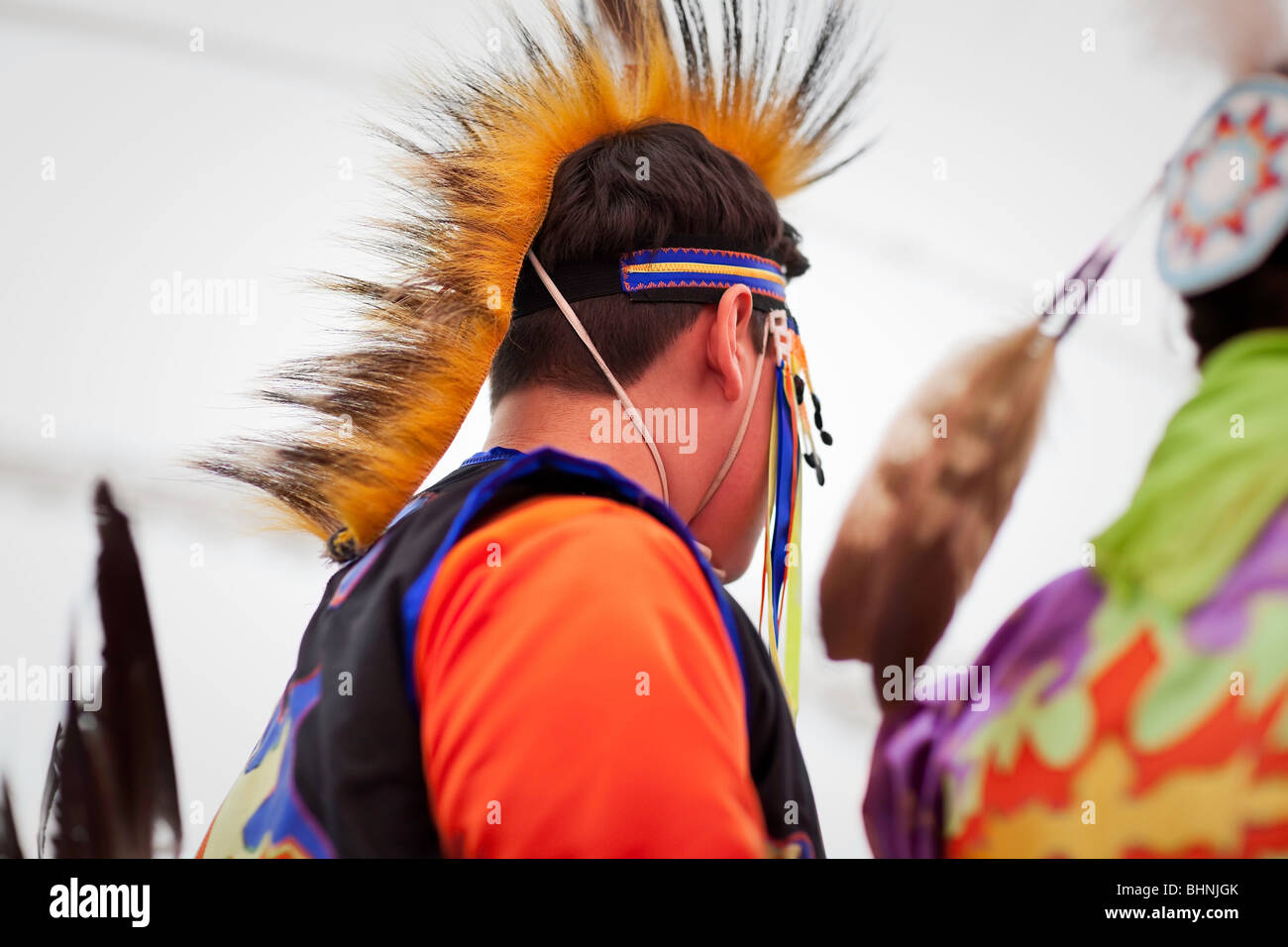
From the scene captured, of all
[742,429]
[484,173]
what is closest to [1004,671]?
[742,429]

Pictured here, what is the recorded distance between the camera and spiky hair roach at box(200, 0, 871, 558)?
1.04 meters

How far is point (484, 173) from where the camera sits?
1033mm

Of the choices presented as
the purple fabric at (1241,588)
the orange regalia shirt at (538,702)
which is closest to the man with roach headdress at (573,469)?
the orange regalia shirt at (538,702)

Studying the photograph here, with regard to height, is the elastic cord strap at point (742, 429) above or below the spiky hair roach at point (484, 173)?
below

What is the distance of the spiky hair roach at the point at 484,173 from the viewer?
1.04 metres

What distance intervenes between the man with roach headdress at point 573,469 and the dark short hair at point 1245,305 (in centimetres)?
44

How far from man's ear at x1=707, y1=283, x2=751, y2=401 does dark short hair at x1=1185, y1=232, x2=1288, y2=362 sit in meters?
0.52

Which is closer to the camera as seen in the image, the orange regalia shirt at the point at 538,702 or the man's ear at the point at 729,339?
the orange regalia shirt at the point at 538,702

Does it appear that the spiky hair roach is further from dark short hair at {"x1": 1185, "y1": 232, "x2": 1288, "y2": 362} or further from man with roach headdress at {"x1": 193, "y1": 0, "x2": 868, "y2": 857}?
dark short hair at {"x1": 1185, "y1": 232, "x2": 1288, "y2": 362}

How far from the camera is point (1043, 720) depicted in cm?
103

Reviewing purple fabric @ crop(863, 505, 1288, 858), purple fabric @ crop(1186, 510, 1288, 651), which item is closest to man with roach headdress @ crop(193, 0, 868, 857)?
purple fabric @ crop(863, 505, 1288, 858)

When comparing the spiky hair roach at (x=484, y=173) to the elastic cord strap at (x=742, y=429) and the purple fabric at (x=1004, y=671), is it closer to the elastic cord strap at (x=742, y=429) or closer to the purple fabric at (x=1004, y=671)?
the elastic cord strap at (x=742, y=429)

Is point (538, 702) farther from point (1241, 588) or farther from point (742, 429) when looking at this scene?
point (1241, 588)
